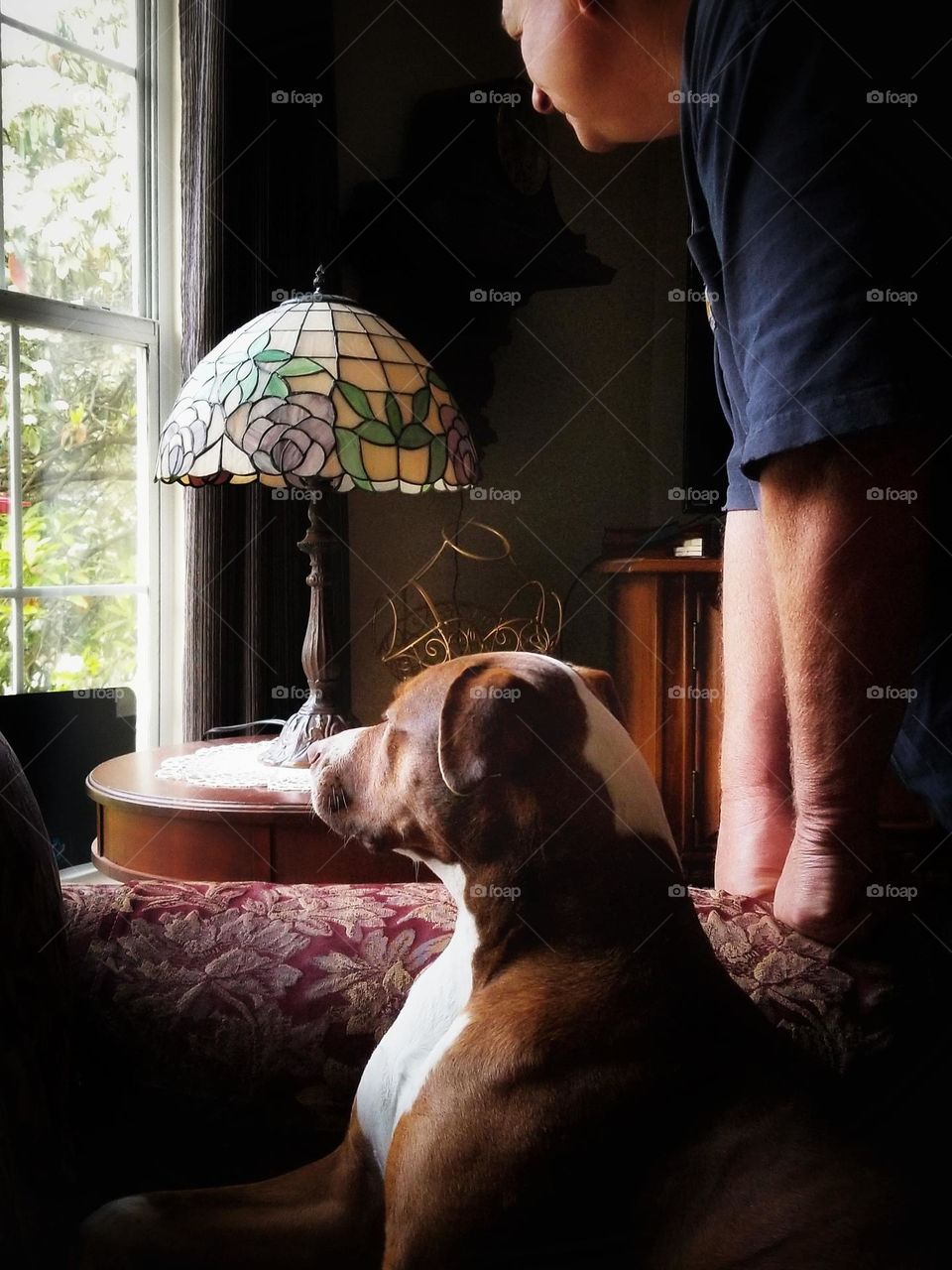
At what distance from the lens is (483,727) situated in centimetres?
53

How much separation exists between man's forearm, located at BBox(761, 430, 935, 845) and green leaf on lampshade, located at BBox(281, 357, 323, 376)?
0.44 meters

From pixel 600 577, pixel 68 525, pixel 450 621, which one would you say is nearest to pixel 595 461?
pixel 600 577

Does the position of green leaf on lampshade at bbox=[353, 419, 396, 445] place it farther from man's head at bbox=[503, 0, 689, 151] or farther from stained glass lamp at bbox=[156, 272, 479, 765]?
man's head at bbox=[503, 0, 689, 151]

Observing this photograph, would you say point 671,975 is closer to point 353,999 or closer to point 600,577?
point 353,999

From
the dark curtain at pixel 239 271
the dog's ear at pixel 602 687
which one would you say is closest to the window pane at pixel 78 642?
the dark curtain at pixel 239 271

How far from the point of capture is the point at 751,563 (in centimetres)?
73

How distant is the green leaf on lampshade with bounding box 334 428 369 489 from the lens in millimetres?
883

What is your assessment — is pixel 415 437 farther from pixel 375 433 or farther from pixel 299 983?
pixel 299 983

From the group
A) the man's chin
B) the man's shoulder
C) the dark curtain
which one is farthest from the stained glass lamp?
the dark curtain

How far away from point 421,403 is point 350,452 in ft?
0.34

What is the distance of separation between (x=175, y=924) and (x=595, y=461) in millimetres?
639

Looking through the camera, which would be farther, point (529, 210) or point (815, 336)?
point (529, 210)

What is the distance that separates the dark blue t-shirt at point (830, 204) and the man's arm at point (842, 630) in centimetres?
2

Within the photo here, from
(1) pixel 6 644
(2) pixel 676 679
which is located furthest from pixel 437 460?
(1) pixel 6 644
